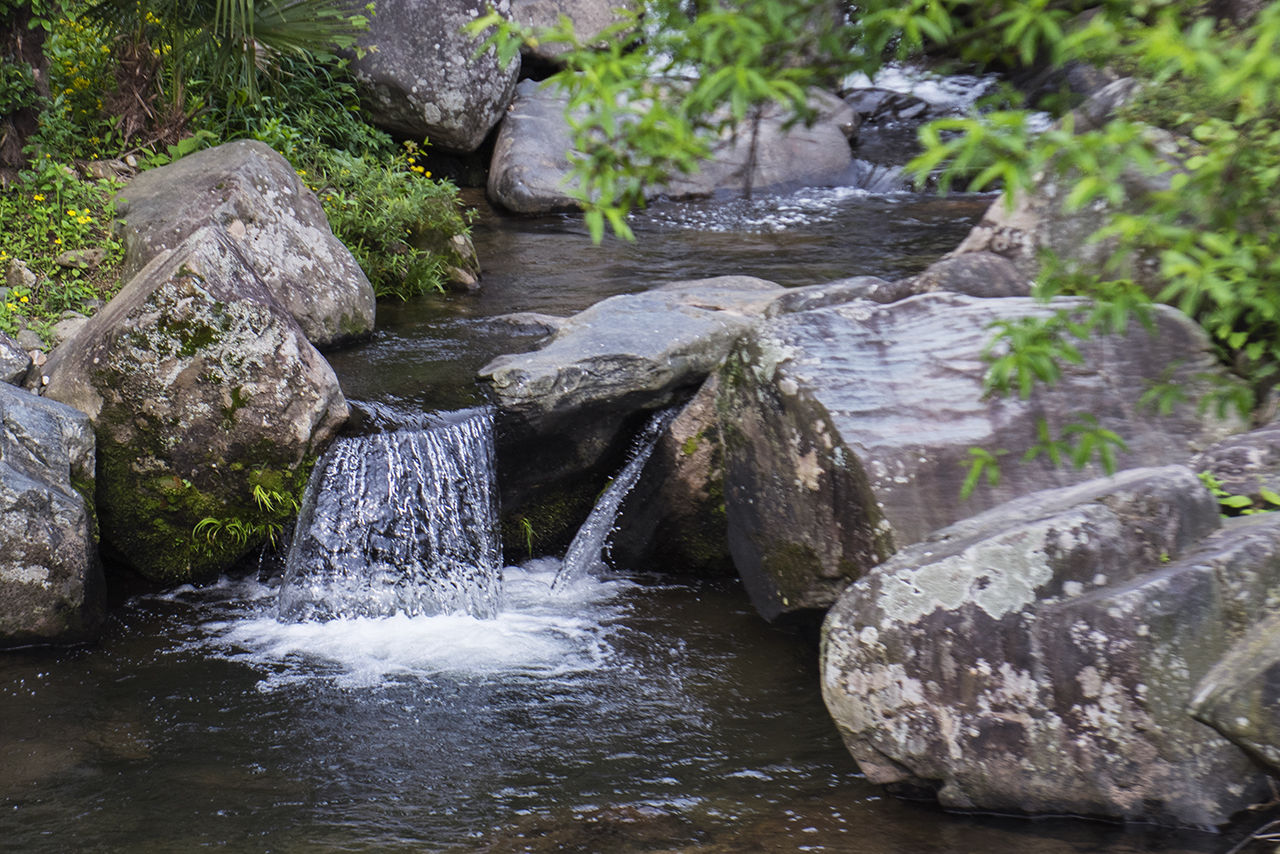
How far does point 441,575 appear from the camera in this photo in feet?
18.6

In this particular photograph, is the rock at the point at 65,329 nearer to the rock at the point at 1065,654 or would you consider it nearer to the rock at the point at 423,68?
the rock at the point at 1065,654

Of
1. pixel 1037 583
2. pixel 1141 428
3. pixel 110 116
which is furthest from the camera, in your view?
pixel 110 116

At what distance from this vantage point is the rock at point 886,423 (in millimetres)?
4273

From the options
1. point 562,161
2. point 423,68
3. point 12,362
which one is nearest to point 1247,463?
point 12,362

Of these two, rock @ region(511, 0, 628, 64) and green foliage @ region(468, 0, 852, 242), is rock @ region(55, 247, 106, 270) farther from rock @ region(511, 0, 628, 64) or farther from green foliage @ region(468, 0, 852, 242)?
rock @ region(511, 0, 628, 64)

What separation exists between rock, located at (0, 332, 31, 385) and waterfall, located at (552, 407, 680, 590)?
3.17m

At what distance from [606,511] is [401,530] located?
3.73 feet

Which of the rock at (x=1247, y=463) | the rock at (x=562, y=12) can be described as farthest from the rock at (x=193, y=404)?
the rock at (x=562, y=12)

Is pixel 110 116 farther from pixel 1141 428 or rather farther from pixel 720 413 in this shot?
pixel 1141 428

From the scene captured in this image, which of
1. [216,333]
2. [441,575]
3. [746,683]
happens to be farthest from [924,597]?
[216,333]

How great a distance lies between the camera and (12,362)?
5895mm

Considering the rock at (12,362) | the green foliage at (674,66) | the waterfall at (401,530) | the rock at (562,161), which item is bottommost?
the waterfall at (401,530)

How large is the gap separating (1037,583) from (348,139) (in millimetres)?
9369

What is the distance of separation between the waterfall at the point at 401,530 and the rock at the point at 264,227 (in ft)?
5.95
